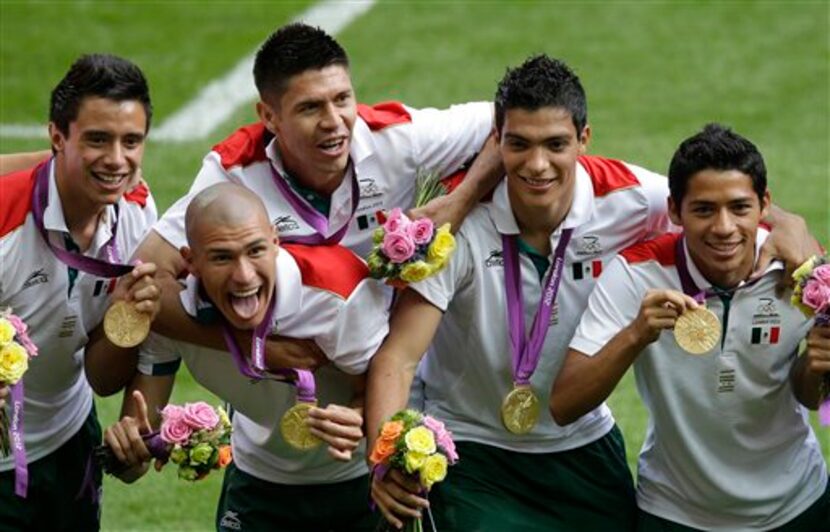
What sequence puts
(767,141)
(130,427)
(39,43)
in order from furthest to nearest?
(39,43) < (767,141) < (130,427)

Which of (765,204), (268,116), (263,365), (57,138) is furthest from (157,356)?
(765,204)

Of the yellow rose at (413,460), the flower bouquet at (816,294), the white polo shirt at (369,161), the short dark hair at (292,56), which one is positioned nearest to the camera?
the yellow rose at (413,460)

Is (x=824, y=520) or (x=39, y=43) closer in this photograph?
(x=824, y=520)

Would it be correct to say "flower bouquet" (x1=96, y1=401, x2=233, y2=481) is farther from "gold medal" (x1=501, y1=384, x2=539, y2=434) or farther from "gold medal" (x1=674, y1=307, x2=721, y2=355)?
"gold medal" (x1=674, y1=307, x2=721, y2=355)

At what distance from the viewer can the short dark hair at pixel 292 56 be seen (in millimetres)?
8609

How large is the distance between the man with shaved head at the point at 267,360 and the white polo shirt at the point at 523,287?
38 centimetres

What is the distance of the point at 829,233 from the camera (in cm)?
1467

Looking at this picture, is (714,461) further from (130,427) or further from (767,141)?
(767,141)

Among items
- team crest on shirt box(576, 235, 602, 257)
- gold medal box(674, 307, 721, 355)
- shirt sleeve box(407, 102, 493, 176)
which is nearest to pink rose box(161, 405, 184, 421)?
shirt sleeve box(407, 102, 493, 176)

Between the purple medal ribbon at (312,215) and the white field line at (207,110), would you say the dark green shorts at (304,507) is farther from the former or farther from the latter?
the white field line at (207,110)

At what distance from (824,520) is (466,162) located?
1.98 m

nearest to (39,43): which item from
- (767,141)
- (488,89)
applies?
(488,89)

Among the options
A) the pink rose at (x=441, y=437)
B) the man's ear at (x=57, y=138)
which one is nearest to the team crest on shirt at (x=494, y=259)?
the pink rose at (x=441, y=437)

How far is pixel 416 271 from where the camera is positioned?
318 inches
